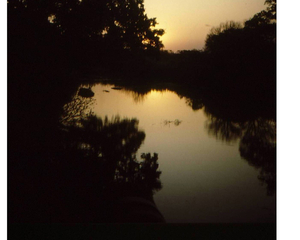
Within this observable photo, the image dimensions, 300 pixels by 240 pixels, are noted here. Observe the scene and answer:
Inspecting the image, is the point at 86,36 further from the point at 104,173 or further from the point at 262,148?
the point at 262,148

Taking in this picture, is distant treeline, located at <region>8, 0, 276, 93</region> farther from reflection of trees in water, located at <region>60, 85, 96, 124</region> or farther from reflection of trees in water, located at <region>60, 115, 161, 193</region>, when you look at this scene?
reflection of trees in water, located at <region>60, 115, 161, 193</region>

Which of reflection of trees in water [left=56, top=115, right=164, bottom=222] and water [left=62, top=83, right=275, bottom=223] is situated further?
water [left=62, top=83, right=275, bottom=223]

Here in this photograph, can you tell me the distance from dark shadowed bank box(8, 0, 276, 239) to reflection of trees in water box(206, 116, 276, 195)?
0.07 m

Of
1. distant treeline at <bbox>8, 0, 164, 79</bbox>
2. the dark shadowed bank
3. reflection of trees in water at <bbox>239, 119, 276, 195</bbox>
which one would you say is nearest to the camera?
the dark shadowed bank

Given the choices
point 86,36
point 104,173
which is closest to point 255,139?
point 104,173

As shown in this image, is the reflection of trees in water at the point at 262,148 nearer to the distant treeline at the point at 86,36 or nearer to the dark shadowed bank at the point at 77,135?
the dark shadowed bank at the point at 77,135

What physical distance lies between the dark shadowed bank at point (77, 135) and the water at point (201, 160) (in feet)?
1.48

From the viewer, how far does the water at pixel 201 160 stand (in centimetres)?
589

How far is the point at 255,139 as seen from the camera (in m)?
10.8

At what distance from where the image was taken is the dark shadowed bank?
13.6 ft

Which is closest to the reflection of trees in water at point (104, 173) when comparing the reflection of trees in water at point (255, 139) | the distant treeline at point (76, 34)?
the distant treeline at point (76, 34)

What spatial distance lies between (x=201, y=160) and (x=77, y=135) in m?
4.28

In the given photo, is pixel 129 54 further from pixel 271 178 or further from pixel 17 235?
pixel 271 178

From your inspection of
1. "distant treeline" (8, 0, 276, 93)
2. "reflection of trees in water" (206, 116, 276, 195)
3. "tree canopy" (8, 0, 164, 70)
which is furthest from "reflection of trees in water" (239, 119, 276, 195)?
"tree canopy" (8, 0, 164, 70)
